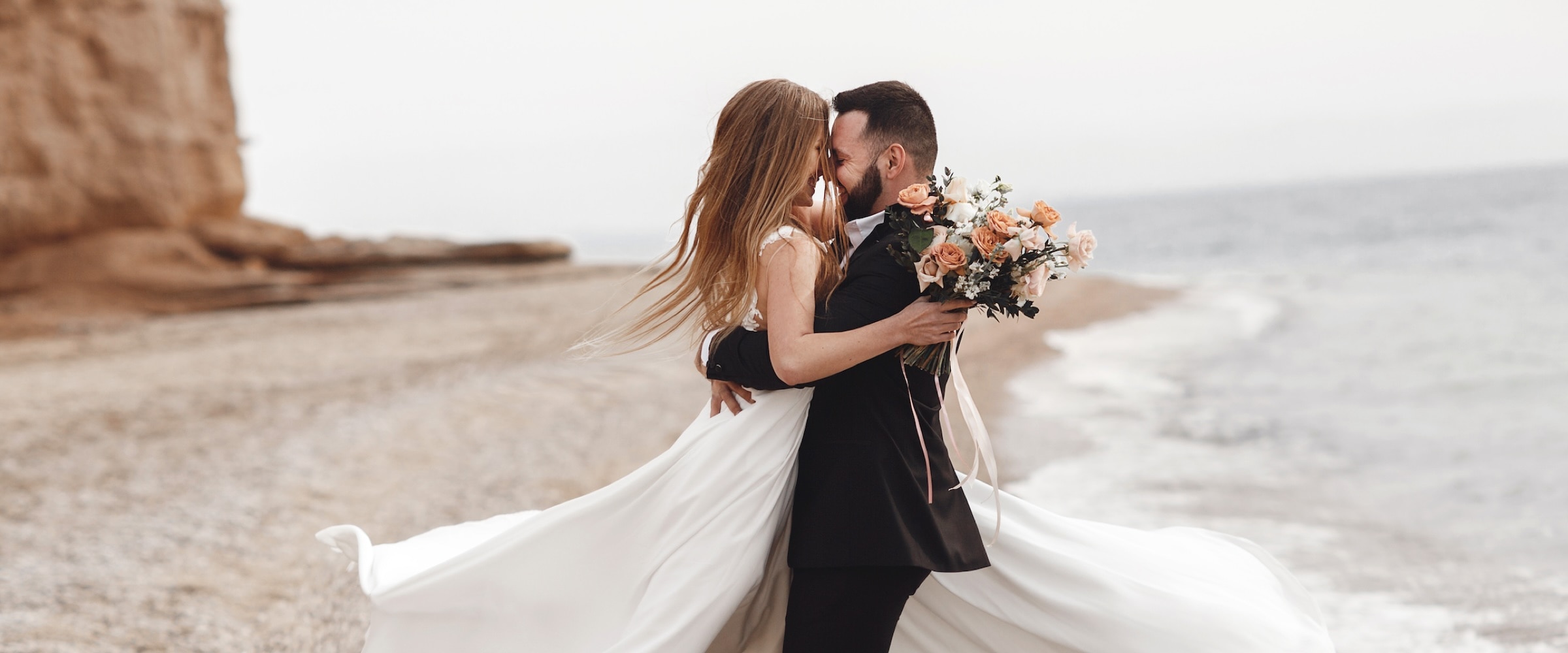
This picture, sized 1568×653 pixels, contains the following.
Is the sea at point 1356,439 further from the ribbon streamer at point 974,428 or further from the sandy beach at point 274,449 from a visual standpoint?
the ribbon streamer at point 974,428

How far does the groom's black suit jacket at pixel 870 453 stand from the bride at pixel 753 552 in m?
0.07

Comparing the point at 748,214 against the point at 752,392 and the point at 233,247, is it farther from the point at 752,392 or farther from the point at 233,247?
the point at 233,247

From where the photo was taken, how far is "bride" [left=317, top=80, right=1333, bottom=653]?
2.46m

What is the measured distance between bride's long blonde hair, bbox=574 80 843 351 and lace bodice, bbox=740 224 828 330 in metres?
0.01

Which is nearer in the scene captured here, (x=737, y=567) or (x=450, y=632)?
(x=737, y=567)

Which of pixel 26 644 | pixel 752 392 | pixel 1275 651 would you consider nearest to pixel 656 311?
pixel 752 392

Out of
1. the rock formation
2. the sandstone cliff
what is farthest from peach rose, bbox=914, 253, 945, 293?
the sandstone cliff

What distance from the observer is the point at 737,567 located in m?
2.50

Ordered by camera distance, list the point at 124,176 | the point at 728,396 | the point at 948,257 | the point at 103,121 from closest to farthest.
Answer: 1. the point at 948,257
2. the point at 728,396
3. the point at 103,121
4. the point at 124,176

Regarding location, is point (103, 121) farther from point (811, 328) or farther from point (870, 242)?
point (811, 328)

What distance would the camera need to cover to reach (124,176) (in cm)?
1900

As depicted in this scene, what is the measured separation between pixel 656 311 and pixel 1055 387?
951 cm

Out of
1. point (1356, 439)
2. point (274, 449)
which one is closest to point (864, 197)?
point (274, 449)

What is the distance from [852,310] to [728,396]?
0.53 meters
